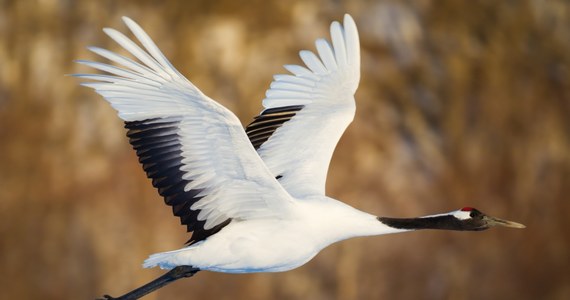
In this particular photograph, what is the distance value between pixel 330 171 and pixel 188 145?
4.09 meters

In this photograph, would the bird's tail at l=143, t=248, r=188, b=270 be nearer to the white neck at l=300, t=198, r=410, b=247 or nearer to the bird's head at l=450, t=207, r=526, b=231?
the white neck at l=300, t=198, r=410, b=247

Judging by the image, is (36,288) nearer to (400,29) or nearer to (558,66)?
(400,29)

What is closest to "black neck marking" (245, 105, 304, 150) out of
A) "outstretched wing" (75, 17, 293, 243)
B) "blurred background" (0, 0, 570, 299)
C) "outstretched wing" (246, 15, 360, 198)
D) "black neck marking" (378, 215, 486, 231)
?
"outstretched wing" (246, 15, 360, 198)

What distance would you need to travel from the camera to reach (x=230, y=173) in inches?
181

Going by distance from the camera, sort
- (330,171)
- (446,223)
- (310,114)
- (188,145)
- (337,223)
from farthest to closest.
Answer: (330,171) < (310,114) < (446,223) < (337,223) < (188,145)

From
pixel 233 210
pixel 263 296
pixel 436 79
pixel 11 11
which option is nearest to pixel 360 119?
pixel 436 79

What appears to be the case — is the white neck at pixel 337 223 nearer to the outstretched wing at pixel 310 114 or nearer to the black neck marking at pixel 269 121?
the outstretched wing at pixel 310 114

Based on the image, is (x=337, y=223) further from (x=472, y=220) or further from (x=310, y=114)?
(x=310, y=114)

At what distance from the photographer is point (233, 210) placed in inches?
189

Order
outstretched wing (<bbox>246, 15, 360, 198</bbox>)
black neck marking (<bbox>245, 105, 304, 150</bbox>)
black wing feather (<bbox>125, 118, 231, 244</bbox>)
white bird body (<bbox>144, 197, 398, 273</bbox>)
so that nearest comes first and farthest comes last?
black wing feather (<bbox>125, 118, 231, 244</bbox>) → white bird body (<bbox>144, 197, 398, 273</bbox>) → outstretched wing (<bbox>246, 15, 360, 198</bbox>) → black neck marking (<bbox>245, 105, 304, 150</bbox>)

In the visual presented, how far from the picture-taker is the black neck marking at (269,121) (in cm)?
543

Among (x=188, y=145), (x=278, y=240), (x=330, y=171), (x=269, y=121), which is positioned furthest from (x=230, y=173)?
(x=330, y=171)

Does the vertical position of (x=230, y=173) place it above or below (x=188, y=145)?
below

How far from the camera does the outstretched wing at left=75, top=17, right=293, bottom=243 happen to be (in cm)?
437
